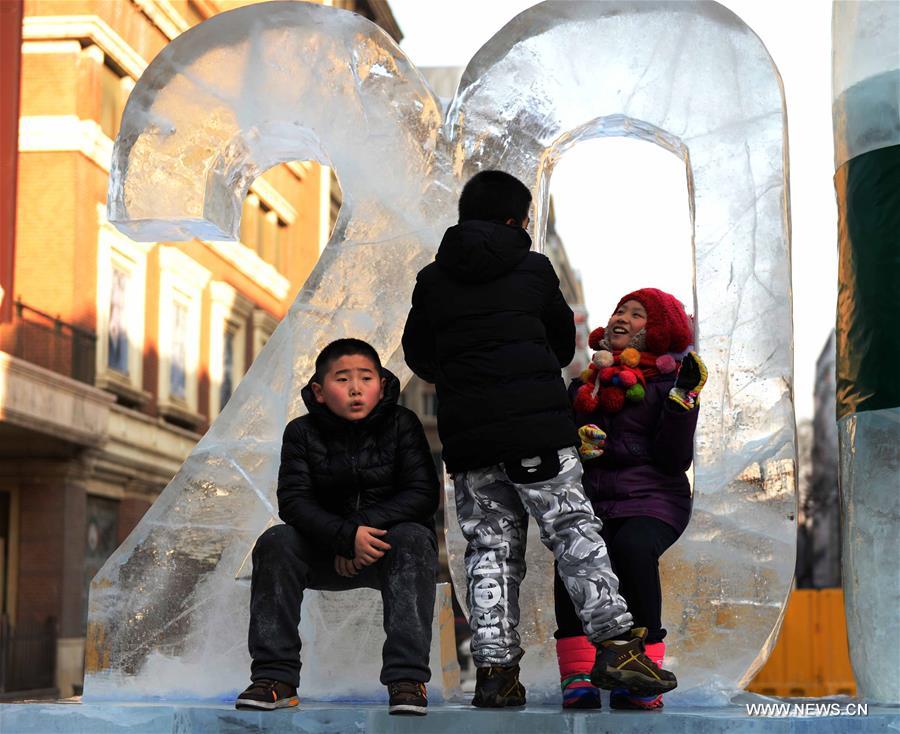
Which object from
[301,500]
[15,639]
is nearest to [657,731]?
[301,500]

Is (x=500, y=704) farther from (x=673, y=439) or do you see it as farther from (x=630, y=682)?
(x=673, y=439)

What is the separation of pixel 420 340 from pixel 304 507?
68 cm

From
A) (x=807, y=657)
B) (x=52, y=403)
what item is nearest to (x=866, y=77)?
(x=807, y=657)

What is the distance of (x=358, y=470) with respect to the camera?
446 cm

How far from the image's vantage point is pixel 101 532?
21781mm

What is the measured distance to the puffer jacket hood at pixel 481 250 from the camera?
435 cm

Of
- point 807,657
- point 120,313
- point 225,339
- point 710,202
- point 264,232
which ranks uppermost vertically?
point 264,232

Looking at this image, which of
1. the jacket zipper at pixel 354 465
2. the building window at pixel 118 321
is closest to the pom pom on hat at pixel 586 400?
the jacket zipper at pixel 354 465

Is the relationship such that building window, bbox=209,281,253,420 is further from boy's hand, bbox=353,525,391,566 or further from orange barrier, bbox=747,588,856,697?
boy's hand, bbox=353,525,391,566

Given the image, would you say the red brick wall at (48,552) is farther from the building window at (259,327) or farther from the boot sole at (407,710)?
the boot sole at (407,710)

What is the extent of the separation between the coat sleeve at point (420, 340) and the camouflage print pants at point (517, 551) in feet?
1.33

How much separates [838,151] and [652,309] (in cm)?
122

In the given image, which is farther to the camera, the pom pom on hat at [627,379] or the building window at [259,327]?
the building window at [259,327]

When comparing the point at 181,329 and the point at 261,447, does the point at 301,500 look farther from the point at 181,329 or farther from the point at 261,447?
the point at 181,329
